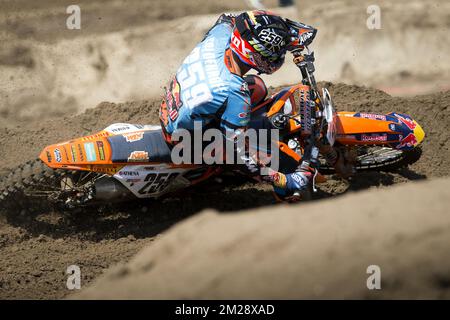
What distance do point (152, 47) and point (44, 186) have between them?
14.2 feet

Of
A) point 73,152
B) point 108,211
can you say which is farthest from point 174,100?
point 108,211

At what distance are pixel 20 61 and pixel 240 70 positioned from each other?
520 centimetres

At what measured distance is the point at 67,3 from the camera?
1035cm

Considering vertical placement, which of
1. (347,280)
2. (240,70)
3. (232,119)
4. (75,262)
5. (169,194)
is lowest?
(75,262)

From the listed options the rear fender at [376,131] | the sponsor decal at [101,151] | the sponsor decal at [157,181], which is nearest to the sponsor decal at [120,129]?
the sponsor decal at [101,151]

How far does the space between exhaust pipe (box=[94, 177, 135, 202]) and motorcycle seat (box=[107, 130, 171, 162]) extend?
285 mm

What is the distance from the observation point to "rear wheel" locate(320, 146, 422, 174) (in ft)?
21.9

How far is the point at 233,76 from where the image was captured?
18.0 feet

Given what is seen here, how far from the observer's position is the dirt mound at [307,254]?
360 centimetres

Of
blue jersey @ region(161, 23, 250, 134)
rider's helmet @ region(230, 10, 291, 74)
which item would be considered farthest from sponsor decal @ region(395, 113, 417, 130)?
blue jersey @ region(161, 23, 250, 134)

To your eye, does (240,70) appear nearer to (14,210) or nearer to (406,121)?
(406,121)

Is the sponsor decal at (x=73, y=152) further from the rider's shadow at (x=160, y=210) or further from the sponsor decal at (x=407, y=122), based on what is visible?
the sponsor decal at (x=407, y=122)

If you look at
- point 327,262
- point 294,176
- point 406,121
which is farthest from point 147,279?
point 406,121

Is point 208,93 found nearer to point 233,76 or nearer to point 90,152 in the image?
point 233,76
